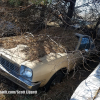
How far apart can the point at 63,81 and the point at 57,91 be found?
0.58m

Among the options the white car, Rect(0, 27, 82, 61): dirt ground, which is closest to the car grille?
Rect(0, 27, 82, 61): dirt ground

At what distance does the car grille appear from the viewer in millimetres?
2981

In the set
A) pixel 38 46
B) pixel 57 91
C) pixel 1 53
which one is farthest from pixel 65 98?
pixel 1 53

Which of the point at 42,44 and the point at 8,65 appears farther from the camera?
→ the point at 42,44

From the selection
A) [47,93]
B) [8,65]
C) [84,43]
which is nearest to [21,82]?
[8,65]

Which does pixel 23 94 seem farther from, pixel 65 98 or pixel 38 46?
pixel 38 46

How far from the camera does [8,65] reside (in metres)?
3.15

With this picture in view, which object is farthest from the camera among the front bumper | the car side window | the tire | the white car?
the car side window

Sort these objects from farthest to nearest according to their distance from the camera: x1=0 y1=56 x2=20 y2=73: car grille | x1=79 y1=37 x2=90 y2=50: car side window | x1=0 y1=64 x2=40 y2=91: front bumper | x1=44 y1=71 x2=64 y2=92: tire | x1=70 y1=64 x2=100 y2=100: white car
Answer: x1=79 y1=37 x2=90 y2=50: car side window, x1=44 y1=71 x2=64 y2=92: tire, x1=0 y1=56 x2=20 y2=73: car grille, x1=0 y1=64 x2=40 y2=91: front bumper, x1=70 y1=64 x2=100 y2=100: white car

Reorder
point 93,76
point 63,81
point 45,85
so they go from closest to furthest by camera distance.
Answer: point 93,76
point 45,85
point 63,81

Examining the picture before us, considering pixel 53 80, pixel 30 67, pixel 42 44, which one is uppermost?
pixel 42 44

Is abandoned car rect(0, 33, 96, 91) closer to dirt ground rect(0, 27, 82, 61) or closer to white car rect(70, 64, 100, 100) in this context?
dirt ground rect(0, 27, 82, 61)

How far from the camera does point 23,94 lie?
10.4 feet

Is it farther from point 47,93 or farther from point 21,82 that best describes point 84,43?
point 21,82
